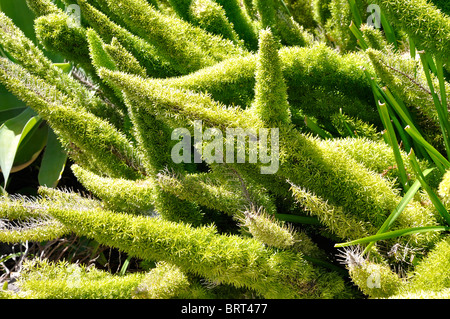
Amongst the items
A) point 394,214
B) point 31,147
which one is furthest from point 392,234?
point 31,147

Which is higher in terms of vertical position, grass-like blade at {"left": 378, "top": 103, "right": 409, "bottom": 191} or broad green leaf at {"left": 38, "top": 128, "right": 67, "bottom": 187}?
grass-like blade at {"left": 378, "top": 103, "right": 409, "bottom": 191}

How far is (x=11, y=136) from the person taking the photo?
964 millimetres

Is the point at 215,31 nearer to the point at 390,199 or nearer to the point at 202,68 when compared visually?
the point at 202,68

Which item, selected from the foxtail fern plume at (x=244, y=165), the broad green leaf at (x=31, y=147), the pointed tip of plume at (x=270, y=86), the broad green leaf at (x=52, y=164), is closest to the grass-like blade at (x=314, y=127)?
the foxtail fern plume at (x=244, y=165)

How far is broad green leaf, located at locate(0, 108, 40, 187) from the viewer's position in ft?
2.94

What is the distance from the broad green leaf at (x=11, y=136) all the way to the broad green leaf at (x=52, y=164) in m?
0.06

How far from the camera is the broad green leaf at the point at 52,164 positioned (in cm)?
92

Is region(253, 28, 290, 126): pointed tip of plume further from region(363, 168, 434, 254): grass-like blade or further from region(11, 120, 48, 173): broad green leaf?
region(11, 120, 48, 173): broad green leaf

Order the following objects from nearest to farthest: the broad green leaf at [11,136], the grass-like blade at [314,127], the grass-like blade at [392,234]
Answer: the grass-like blade at [392,234] < the grass-like blade at [314,127] < the broad green leaf at [11,136]

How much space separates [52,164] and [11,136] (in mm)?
110

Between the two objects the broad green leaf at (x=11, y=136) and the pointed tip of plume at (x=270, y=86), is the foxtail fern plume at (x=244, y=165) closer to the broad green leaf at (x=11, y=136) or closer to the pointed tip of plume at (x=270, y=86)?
the pointed tip of plume at (x=270, y=86)

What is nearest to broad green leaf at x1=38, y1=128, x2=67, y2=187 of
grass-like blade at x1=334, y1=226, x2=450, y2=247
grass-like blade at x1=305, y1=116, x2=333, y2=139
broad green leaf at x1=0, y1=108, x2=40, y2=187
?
broad green leaf at x1=0, y1=108, x2=40, y2=187

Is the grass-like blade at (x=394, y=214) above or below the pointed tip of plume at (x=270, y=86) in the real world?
below

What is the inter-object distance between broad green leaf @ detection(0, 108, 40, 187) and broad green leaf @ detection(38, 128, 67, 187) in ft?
0.20
